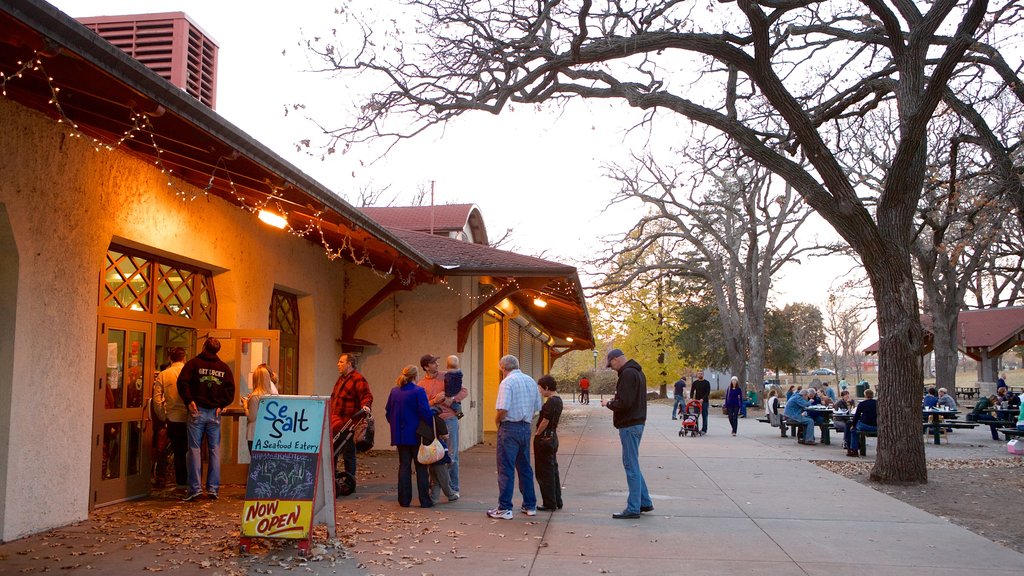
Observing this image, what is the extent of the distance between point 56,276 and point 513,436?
171 inches

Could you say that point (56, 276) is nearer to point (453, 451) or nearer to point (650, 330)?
point (453, 451)

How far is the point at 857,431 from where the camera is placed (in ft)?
46.8

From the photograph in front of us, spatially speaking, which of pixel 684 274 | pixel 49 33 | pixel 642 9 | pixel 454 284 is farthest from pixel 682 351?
pixel 49 33

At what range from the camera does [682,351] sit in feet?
169

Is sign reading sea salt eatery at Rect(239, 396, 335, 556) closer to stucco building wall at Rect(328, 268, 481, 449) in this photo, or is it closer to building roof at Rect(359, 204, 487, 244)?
stucco building wall at Rect(328, 268, 481, 449)

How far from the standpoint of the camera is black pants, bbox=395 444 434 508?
28.5 ft

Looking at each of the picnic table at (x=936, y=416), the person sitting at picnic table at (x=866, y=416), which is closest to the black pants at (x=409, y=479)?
the person sitting at picnic table at (x=866, y=416)

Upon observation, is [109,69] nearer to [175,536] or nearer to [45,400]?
[45,400]

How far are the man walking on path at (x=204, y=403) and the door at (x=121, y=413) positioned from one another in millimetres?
597

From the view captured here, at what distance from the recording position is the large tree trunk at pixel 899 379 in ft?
35.2

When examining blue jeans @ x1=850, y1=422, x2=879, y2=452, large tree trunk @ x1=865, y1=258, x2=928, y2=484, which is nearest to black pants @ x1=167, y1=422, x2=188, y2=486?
large tree trunk @ x1=865, y1=258, x2=928, y2=484

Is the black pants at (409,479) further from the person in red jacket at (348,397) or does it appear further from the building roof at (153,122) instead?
the building roof at (153,122)

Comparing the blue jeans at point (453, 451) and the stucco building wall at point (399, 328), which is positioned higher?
the stucco building wall at point (399, 328)

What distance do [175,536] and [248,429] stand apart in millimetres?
2332
